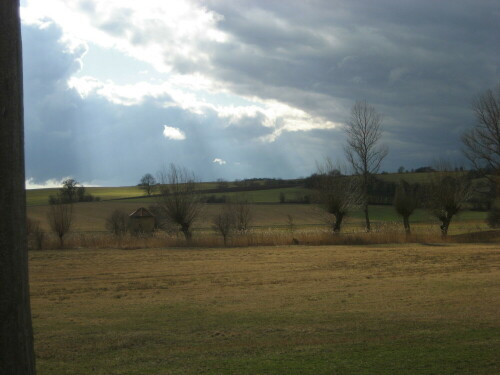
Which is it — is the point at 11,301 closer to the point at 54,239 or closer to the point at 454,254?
the point at 454,254

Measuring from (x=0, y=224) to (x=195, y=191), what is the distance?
40092 mm

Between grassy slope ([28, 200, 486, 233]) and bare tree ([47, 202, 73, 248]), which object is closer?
bare tree ([47, 202, 73, 248])

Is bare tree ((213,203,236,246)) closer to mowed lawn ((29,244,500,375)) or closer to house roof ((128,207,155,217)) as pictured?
mowed lawn ((29,244,500,375))

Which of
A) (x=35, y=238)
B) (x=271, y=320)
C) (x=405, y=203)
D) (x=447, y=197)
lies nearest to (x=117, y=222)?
(x=35, y=238)

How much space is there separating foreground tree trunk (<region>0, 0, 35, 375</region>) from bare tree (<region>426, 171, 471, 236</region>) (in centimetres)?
4315

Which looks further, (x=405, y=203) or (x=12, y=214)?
(x=405, y=203)

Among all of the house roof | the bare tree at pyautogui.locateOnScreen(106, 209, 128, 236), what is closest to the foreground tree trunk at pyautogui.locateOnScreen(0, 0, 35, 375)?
the bare tree at pyautogui.locateOnScreen(106, 209, 128, 236)

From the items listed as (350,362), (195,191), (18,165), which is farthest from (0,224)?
(195,191)

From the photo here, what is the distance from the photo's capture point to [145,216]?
179ft

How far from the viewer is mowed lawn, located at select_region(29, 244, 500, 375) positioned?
716 cm

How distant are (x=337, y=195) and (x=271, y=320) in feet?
109

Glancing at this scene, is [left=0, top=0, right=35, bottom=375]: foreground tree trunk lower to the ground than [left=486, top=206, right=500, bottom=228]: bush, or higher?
higher

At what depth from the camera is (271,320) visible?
10.4 metres

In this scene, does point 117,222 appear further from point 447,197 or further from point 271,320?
point 271,320
